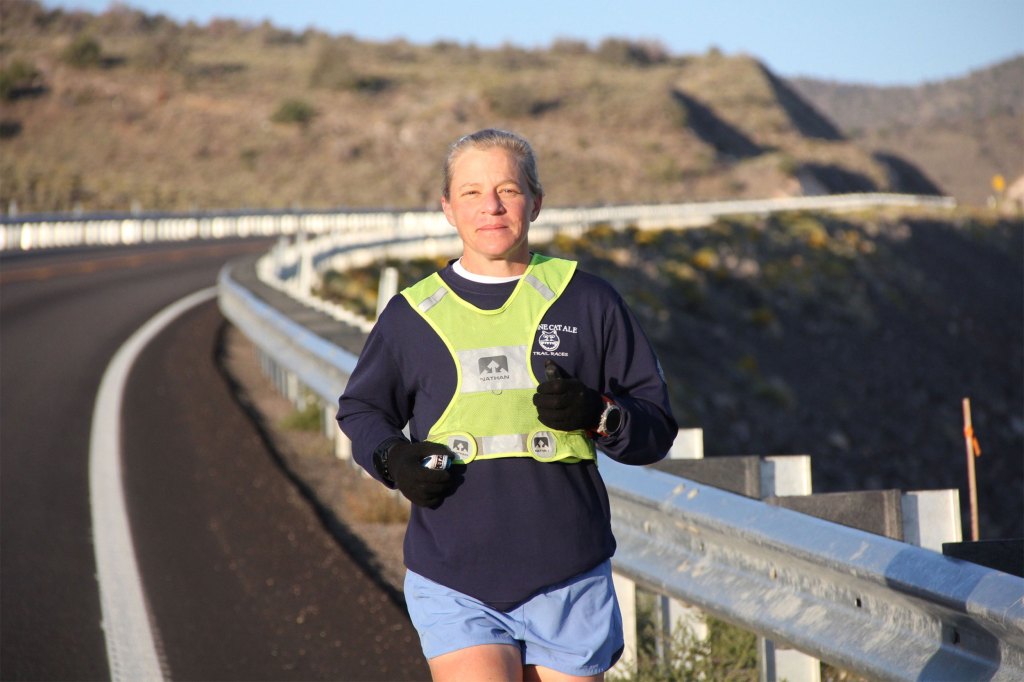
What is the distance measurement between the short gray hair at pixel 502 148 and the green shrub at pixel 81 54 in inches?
3621

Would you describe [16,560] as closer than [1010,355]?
Yes

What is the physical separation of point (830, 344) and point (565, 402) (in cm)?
2911

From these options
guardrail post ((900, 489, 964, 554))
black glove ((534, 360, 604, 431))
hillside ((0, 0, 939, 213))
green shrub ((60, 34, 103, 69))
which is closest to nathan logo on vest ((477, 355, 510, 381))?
black glove ((534, 360, 604, 431))

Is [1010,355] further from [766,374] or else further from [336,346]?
[336,346]

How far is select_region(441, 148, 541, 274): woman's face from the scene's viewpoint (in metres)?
3.27

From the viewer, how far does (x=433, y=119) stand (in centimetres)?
8500

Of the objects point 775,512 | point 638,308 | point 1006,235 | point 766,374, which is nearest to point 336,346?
point 775,512

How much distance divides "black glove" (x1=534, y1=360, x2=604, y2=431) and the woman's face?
374 mm

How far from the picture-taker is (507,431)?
3143 mm

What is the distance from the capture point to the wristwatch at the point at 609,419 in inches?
121

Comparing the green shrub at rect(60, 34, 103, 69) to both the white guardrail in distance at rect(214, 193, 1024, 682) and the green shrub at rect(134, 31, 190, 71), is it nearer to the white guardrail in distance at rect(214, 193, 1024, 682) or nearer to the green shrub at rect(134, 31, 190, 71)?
the green shrub at rect(134, 31, 190, 71)

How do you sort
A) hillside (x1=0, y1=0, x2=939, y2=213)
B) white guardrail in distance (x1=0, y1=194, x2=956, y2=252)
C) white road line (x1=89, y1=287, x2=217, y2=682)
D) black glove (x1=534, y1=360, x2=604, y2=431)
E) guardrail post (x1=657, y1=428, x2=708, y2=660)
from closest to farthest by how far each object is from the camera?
black glove (x1=534, y1=360, x2=604, y2=431)
guardrail post (x1=657, y1=428, x2=708, y2=660)
white road line (x1=89, y1=287, x2=217, y2=682)
white guardrail in distance (x1=0, y1=194, x2=956, y2=252)
hillside (x1=0, y1=0, x2=939, y2=213)

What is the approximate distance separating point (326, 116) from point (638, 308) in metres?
64.6

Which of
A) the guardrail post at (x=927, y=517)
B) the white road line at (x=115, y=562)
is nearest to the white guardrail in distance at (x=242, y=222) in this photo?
the white road line at (x=115, y=562)
